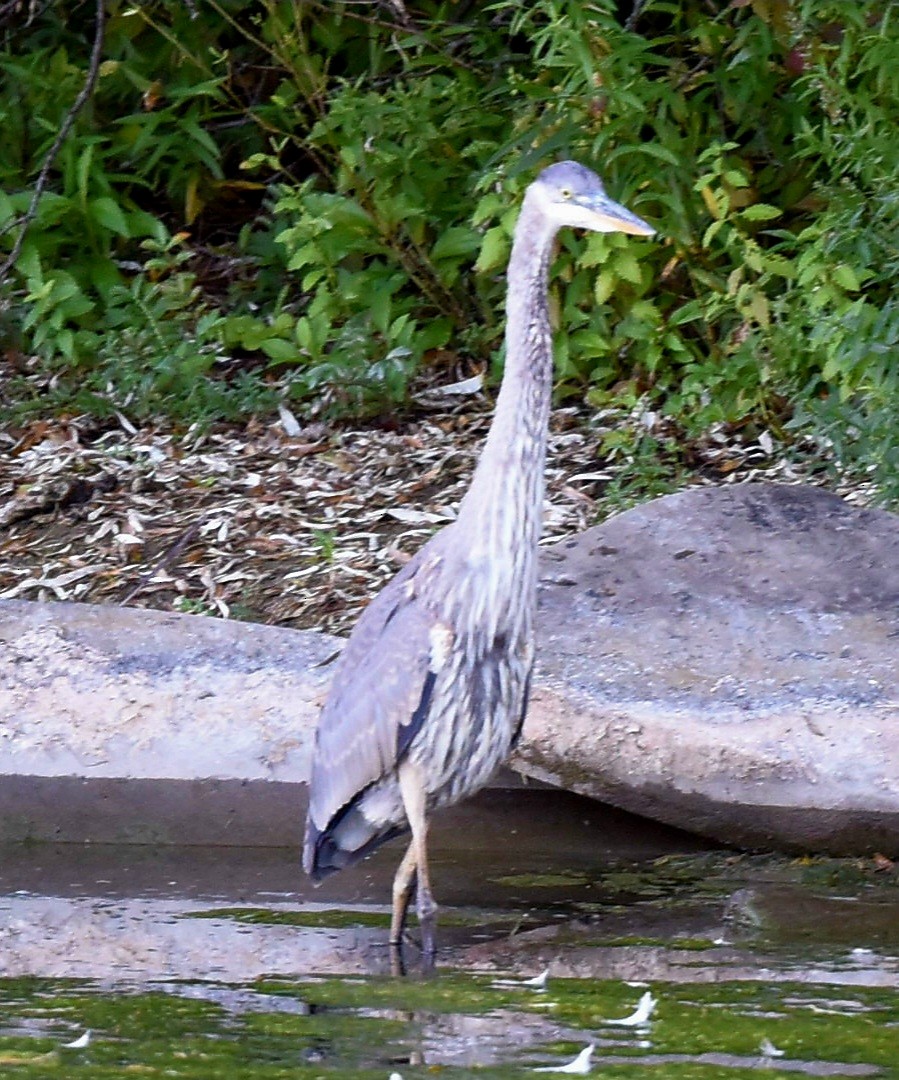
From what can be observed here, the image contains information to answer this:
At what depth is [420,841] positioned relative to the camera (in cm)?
399

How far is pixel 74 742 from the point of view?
4648mm

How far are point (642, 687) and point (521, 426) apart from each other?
2.74ft

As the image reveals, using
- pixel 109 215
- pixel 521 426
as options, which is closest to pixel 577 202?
pixel 521 426

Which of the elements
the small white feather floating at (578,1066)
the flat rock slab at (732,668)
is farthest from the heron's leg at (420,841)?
the small white feather floating at (578,1066)

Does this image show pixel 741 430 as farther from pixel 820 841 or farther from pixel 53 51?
pixel 53 51

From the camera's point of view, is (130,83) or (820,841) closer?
(820,841)

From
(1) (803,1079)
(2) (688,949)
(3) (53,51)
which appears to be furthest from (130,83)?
(1) (803,1079)

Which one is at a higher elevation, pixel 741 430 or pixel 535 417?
pixel 535 417

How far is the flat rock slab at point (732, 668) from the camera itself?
4.25 m

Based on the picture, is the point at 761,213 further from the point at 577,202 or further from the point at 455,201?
the point at 577,202

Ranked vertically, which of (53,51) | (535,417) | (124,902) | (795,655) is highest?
(53,51)

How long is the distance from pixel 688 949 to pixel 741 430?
10.3ft

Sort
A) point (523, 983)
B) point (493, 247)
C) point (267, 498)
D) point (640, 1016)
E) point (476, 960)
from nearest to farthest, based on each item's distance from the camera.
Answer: point (640, 1016), point (523, 983), point (476, 960), point (493, 247), point (267, 498)

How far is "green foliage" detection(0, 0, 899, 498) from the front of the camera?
585cm
